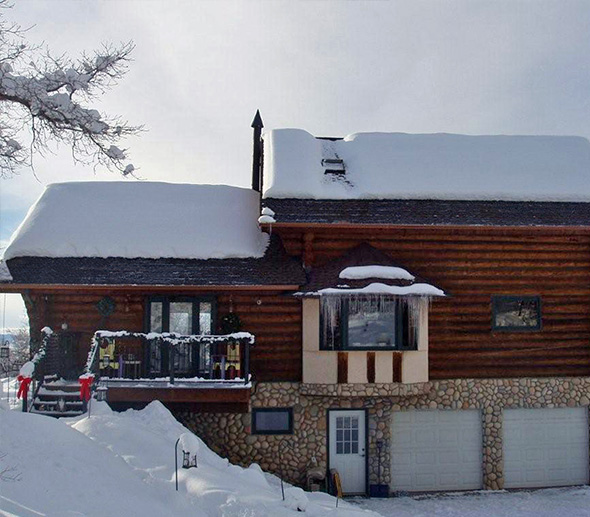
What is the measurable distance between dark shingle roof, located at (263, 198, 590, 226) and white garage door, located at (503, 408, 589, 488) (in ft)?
15.1

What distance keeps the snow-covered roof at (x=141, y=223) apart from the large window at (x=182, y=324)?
43.7 inches

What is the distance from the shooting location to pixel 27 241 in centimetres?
1403

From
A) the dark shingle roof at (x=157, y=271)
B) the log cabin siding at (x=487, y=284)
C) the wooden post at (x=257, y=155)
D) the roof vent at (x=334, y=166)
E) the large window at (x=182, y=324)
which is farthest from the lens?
the wooden post at (x=257, y=155)

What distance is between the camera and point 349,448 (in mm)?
13891

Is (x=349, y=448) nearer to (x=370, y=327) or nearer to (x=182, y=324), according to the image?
(x=370, y=327)

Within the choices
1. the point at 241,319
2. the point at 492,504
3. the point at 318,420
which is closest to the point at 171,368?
the point at 241,319

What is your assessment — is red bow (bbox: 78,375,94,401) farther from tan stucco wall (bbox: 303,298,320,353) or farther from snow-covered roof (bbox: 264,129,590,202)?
snow-covered roof (bbox: 264,129,590,202)

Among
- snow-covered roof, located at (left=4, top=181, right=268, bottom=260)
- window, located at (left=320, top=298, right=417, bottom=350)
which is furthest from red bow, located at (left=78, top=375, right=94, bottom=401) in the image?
window, located at (left=320, top=298, right=417, bottom=350)

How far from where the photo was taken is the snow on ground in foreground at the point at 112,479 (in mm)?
7184

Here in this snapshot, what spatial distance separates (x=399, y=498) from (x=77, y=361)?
7.88 m

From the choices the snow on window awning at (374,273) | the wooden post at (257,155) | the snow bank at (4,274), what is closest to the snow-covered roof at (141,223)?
the snow bank at (4,274)

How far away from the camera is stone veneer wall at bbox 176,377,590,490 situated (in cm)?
1355

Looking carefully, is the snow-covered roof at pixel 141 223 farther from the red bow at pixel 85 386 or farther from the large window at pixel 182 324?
the red bow at pixel 85 386

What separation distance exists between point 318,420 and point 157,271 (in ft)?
16.3
